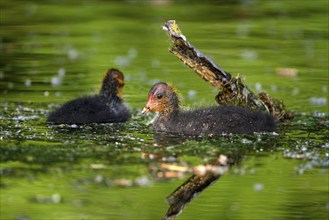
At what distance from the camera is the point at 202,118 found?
10289 millimetres

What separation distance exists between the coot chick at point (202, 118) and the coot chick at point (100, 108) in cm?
72

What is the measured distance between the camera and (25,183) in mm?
8125

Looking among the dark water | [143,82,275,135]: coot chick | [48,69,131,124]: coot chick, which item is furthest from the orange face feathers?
[48,69,131,124]: coot chick

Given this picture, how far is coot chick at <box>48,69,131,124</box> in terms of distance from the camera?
10.9 m

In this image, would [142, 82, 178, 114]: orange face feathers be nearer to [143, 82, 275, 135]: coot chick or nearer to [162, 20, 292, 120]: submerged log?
[143, 82, 275, 135]: coot chick

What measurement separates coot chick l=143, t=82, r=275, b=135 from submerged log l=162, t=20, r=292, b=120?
453mm

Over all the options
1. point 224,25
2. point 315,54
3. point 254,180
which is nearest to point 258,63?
point 315,54

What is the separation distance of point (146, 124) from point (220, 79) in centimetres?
113

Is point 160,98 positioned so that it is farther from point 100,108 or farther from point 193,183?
point 193,183

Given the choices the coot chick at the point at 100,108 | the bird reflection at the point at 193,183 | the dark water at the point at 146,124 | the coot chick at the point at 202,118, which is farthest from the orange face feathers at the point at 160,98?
the bird reflection at the point at 193,183

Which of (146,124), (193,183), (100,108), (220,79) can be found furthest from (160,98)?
(193,183)

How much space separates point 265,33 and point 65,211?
39.6 feet

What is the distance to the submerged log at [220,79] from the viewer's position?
34.3ft

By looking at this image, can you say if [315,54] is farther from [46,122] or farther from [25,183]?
[25,183]
